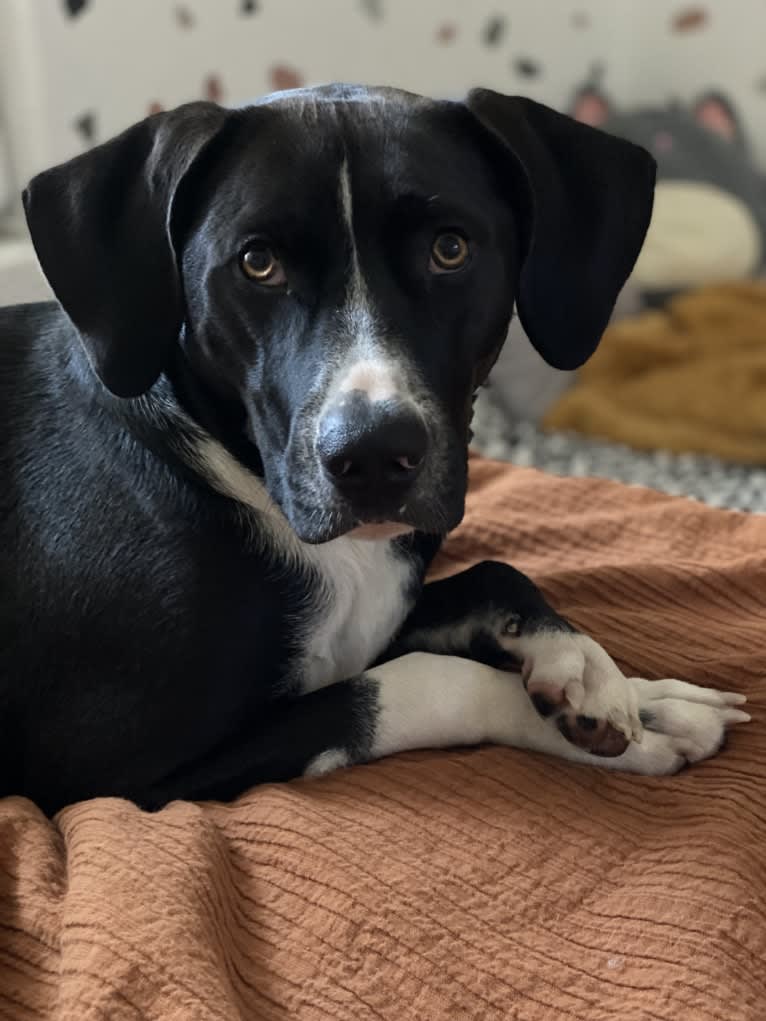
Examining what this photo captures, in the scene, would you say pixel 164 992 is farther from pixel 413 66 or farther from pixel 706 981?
pixel 413 66

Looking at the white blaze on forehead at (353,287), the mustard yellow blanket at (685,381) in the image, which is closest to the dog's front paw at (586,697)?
the white blaze on forehead at (353,287)

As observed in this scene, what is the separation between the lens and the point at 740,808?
1.37 meters

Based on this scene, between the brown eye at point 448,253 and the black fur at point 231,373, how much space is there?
13 millimetres

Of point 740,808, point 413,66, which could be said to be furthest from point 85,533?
point 413,66

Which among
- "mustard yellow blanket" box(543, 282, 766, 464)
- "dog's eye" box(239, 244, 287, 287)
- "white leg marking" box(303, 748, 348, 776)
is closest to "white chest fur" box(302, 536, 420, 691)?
"white leg marking" box(303, 748, 348, 776)

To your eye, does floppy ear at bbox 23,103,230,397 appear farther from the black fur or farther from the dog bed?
the dog bed

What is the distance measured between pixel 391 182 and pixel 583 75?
3.15 m

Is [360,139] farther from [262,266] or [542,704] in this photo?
[542,704]

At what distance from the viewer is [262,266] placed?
1.32 m

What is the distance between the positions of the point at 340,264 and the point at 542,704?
545mm

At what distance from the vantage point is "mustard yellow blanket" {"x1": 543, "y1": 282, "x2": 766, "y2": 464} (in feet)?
9.77

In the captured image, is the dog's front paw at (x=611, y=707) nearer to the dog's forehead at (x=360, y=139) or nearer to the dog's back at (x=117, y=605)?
the dog's back at (x=117, y=605)

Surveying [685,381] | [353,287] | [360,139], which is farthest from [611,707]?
[685,381]

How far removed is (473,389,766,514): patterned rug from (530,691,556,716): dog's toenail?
1.24 m
